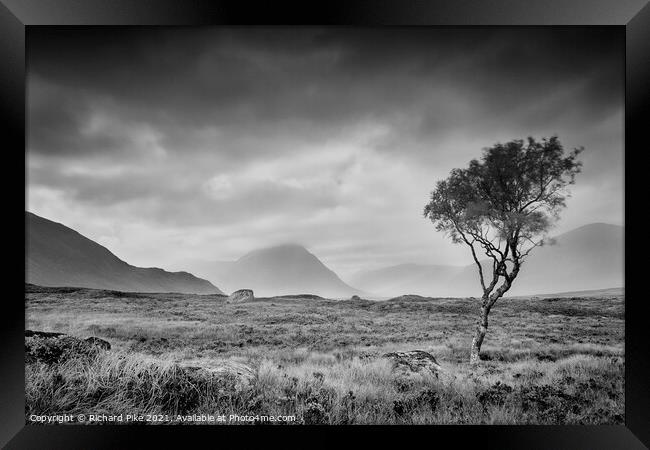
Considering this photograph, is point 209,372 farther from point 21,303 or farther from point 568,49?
point 568,49

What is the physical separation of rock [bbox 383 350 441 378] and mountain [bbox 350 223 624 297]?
216 cm

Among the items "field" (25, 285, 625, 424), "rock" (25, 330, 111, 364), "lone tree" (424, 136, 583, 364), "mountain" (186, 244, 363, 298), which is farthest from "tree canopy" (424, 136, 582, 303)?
"rock" (25, 330, 111, 364)

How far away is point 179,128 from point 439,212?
6.11 meters

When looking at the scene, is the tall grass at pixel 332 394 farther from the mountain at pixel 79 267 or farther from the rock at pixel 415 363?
the mountain at pixel 79 267

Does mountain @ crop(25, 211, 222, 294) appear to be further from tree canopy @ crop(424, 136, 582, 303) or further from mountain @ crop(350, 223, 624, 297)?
tree canopy @ crop(424, 136, 582, 303)

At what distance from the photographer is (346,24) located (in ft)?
16.2

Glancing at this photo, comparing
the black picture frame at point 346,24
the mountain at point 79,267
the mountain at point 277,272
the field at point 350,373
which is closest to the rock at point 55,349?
the field at point 350,373

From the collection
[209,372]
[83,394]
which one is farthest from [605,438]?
[83,394]

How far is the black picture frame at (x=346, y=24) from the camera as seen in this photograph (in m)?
4.84

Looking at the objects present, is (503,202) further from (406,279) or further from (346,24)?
(346,24)

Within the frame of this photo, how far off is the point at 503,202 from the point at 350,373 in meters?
5.00

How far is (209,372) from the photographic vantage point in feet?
18.5

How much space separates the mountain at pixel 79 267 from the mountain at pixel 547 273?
5.72m

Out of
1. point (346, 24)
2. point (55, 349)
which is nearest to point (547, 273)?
point (346, 24)
